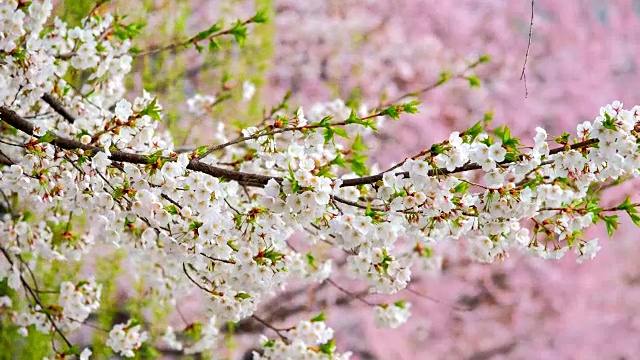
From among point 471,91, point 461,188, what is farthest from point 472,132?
point 471,91

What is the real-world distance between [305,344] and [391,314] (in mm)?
251

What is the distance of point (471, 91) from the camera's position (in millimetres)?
4359

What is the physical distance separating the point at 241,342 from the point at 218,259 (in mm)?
2735

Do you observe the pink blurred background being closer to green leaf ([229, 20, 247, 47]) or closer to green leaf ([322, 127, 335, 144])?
green leaf ([229, 20, 247, 47])

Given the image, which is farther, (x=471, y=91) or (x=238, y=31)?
(x=471, y=91)

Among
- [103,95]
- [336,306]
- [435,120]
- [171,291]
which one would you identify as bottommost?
[171,291]

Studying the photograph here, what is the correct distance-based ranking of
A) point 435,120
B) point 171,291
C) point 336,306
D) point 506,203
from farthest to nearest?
1. point 435,120
2. point 336,306
3. point 171,291
4. point 506,203

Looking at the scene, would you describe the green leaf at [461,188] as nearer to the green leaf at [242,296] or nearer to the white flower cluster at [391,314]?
the green leaf at [242,296]

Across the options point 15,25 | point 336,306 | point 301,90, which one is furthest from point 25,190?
point 301,90

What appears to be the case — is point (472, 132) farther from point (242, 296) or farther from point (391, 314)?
point (391, 314)

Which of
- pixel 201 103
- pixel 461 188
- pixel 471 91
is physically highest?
pixel 471 91

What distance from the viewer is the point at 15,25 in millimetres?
1627

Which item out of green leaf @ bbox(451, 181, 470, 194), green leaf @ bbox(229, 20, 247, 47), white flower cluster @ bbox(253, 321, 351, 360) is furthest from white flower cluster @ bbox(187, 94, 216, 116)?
green leaf @ bbox(451, 181, 470, 194)

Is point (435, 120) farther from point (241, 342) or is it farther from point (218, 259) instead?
point (218, 259)
